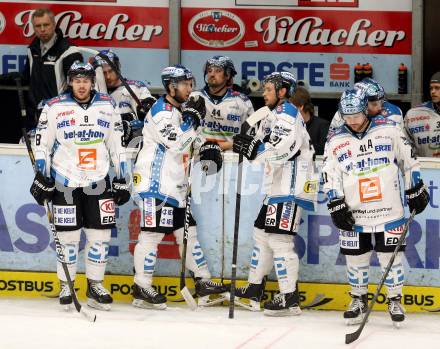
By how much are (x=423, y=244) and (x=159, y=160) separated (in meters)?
1.86

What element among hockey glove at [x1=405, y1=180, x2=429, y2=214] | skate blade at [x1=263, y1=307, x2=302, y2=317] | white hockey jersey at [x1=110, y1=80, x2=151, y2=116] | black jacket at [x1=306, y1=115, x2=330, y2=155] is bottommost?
skate blade at [x1=263, y1=307, x2=302, y2=317]

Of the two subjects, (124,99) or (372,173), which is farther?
(124,99)

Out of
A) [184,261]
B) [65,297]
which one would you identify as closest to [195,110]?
[184,261]

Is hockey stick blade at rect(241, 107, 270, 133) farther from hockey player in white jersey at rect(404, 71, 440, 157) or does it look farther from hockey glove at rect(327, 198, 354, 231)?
hockey player in white jersey at rect(404, 71, 440, 157)

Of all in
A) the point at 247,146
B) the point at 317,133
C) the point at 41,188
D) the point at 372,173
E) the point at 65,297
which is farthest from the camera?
the point at 317,133

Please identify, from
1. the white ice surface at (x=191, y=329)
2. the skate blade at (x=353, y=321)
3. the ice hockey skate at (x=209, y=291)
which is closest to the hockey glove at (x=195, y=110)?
the ice hockey skate at (x=209, y=291)

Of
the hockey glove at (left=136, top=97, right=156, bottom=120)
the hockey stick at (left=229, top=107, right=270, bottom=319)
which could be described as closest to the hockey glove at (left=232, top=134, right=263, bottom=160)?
the hockey stick at (left=229, top=107, right=270, bottom=319)

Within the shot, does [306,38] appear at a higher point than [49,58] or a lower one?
higher

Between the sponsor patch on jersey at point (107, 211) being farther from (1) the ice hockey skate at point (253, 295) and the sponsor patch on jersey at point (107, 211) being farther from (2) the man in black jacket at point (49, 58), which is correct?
(2) the man in black jacket at point (49, 58)

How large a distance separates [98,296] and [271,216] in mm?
1288

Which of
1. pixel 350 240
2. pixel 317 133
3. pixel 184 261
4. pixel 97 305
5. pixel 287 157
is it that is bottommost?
pixel 97 305

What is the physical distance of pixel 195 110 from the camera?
32.2ft

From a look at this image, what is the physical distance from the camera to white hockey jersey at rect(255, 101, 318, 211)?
968 cm

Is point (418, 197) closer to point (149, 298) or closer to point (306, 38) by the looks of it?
point (149, 298)
